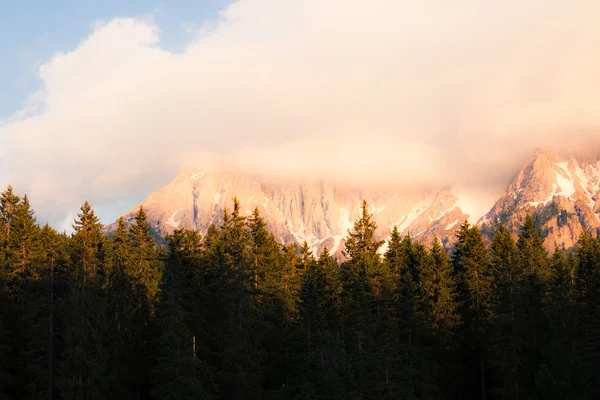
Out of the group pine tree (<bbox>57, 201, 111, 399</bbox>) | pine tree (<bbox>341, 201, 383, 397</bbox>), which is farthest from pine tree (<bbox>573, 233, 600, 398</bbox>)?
pine tree (<bbox>57, 201, 111, 399</bbox>)

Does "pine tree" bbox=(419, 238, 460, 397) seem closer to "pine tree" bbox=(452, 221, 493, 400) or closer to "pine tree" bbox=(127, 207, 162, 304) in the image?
"pine tree" bbox=(452, 221, 493, 400)

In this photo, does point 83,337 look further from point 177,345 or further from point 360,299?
point 360,299

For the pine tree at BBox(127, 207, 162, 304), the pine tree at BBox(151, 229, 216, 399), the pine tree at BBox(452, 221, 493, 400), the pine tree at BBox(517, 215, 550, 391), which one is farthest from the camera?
the pine tree at BBox(452, 221, 493, 400)

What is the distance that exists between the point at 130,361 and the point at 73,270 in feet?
35.6

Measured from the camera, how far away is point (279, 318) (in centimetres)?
6031

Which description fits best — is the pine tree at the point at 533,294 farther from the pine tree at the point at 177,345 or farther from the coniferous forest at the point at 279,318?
the pine tree at the point at 177,345

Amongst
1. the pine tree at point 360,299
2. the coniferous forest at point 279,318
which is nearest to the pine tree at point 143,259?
the coniferous forest at point 279,318

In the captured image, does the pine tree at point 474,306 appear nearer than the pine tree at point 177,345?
No

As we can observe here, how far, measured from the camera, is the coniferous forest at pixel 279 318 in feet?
140

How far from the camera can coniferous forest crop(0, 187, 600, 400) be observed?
140ft

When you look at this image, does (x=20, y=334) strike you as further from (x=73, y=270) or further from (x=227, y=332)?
(x=227, y=332)

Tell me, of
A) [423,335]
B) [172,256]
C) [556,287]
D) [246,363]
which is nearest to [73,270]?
[172,256]

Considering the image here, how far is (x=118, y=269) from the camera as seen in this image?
54.4 metres

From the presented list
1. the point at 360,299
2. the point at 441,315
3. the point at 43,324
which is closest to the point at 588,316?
the point at 441,315
